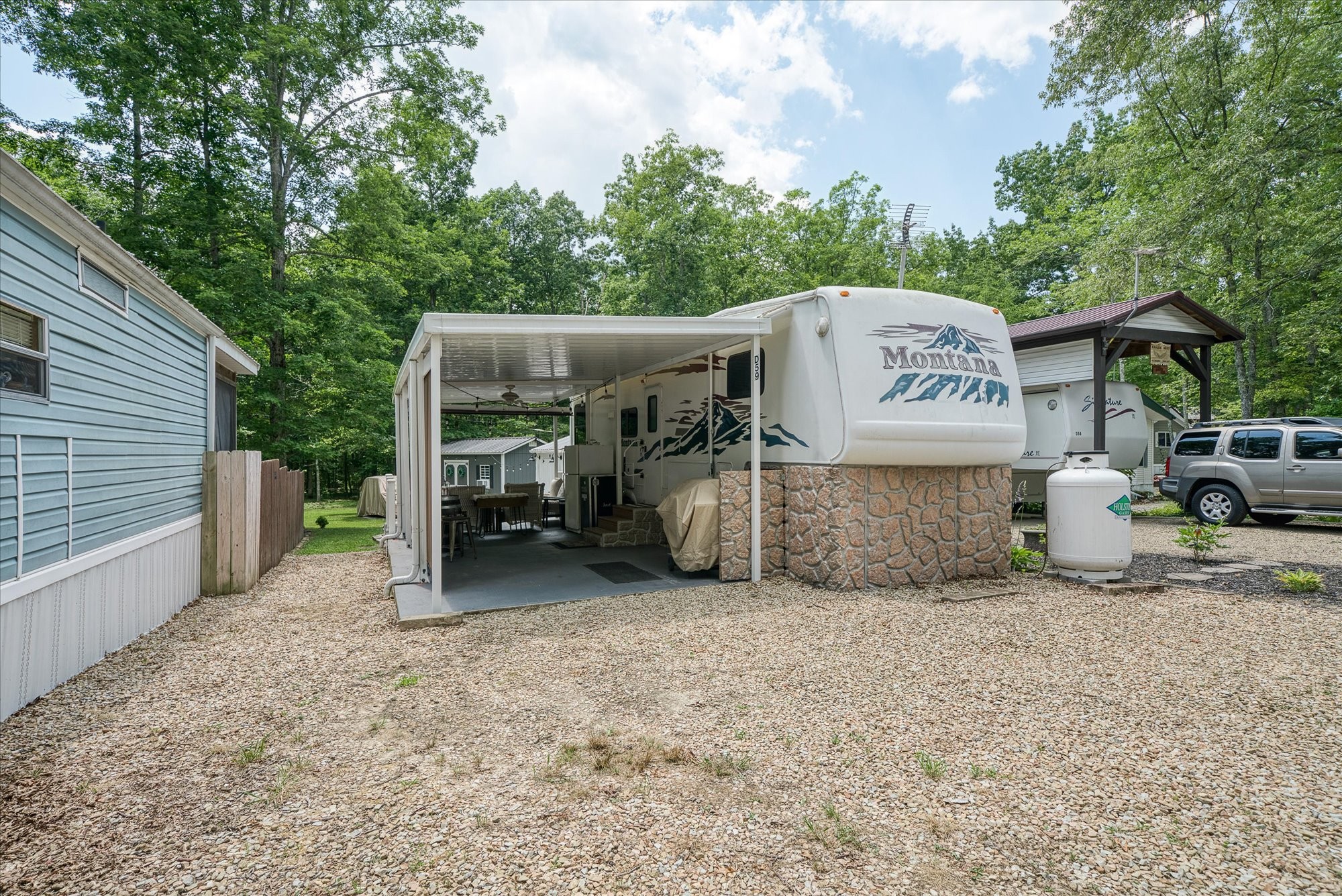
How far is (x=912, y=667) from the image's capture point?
4.19 m

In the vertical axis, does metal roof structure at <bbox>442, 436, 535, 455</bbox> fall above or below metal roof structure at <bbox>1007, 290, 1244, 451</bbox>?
below

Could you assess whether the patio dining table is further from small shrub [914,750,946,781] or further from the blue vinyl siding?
small shrub [914,750,946,781]

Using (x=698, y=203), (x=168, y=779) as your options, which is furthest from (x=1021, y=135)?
(x=168, y=779)

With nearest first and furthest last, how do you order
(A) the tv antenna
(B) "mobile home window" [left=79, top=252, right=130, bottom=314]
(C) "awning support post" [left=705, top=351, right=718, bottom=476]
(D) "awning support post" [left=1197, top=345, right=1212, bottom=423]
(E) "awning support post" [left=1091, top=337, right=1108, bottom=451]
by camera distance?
1. (B) "mobile home window" [left=79, top=252, right=130, bottom=314]
2. (A) the tv antenna
3. (C) "awning support post" [left=705, top=351, right=718, bottom=476]
4. (E) "awning support post" [left=1091, top=337, right=1108, bottom=451]
5. (D) "awning support post" [left=1197, top=345, right=1212, bottom=423]

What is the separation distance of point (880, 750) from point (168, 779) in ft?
10.6

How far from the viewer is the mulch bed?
20.3ft

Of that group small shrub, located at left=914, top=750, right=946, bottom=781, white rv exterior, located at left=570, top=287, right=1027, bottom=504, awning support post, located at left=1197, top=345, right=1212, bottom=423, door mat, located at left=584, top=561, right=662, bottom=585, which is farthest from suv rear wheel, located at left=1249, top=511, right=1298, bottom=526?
small shrub, located at left=914, top=750, right=946, bottom=781

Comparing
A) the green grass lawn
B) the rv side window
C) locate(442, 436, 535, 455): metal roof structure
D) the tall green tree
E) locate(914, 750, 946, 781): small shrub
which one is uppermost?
the tall green tree

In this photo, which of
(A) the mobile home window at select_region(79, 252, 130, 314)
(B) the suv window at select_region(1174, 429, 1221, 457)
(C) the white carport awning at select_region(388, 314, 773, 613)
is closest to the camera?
(A) the mobile home window at select_region(79, 252, 130, 314)

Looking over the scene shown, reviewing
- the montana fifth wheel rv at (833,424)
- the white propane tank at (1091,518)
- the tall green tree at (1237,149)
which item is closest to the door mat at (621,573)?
the montana fifth wheel rv at (833,424)

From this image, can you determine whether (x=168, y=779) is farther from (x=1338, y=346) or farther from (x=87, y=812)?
(x=1338, y=346)

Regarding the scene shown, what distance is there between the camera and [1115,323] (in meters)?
11.0

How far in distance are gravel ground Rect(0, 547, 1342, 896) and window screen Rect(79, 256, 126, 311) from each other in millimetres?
2593

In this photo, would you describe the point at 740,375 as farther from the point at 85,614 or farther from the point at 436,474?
the point at 85,614
